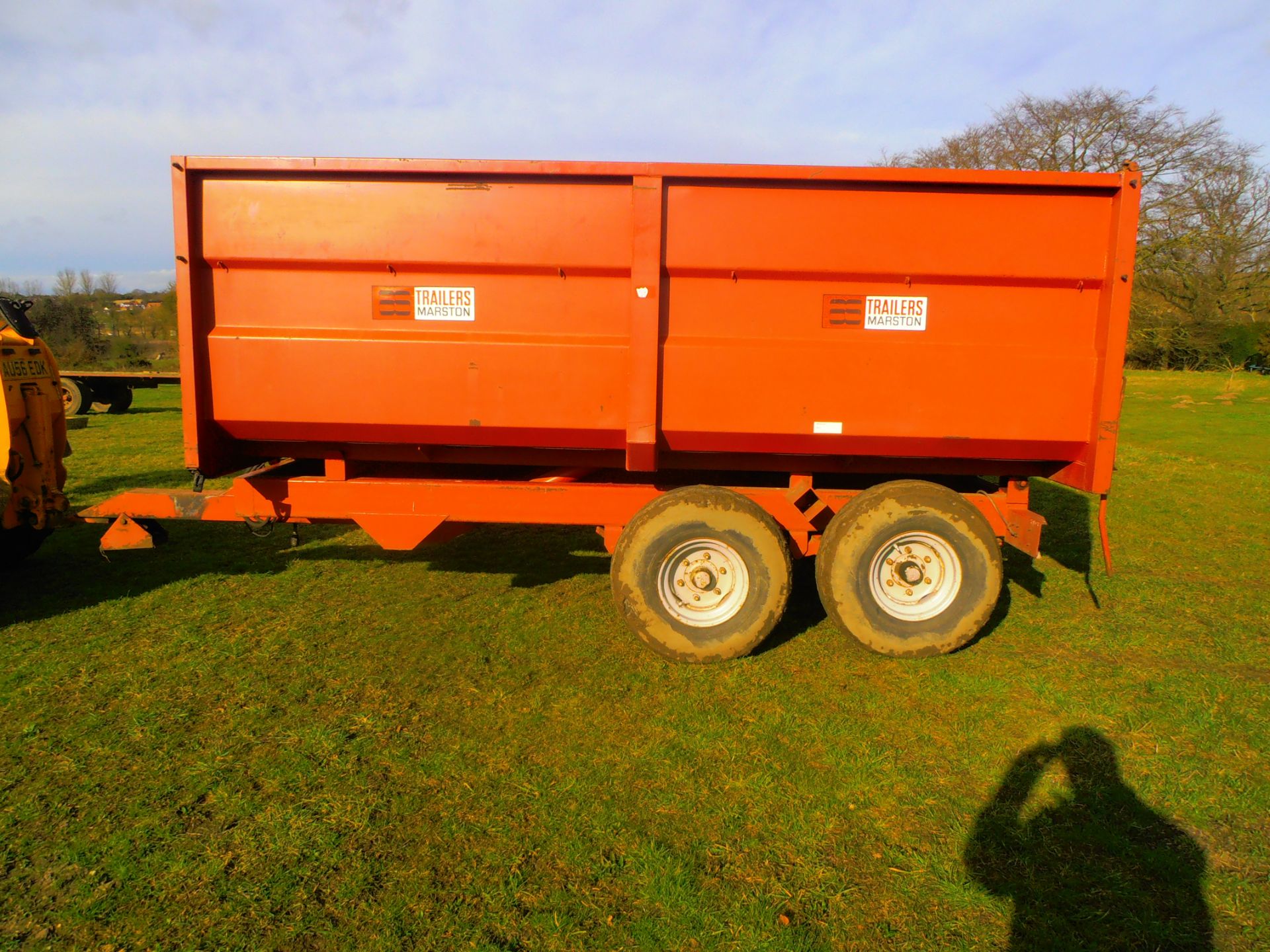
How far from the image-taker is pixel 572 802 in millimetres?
3043

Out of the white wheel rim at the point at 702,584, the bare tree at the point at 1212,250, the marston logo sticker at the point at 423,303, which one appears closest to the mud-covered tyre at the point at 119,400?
the marston logo sticker at the point at 423,303

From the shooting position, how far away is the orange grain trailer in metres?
4.12

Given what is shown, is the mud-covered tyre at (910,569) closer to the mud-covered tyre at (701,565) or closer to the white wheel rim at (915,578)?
the white wheel rim at (915,578)

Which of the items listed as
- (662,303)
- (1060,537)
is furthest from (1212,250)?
(662,303)

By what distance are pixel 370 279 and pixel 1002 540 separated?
4.03 metres

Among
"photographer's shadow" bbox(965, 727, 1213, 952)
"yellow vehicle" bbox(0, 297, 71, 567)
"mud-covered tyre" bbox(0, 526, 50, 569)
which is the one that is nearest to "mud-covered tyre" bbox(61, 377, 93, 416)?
"mud-covered tyre" bbox(0, 526, 50, 569)

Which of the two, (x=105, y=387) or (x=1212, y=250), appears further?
(x=1212, y=250)

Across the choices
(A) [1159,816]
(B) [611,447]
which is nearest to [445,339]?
(B) [611,447]

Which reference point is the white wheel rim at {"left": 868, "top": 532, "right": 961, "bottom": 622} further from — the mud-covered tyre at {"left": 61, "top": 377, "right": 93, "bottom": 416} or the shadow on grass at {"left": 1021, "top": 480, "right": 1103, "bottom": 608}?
the mud-covered tyre at {"left": 61, "top": 377, "right": 93, "bottom": 416}

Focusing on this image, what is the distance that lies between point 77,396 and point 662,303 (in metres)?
17.8

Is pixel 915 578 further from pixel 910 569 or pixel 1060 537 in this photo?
pixel 1060 537

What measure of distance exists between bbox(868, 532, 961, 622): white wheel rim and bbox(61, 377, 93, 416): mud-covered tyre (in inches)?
721

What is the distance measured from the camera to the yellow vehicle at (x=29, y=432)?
477 centimetres

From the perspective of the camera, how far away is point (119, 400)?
702 inches
